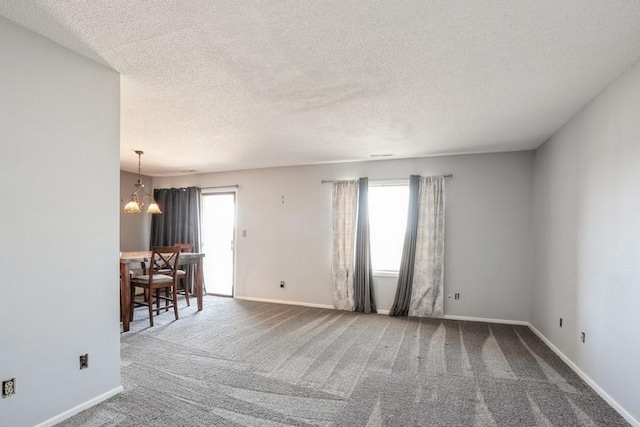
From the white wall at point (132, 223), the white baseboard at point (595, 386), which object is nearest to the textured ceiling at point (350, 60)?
the white baseboard at point (595, 386)

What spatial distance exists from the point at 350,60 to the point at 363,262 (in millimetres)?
3476

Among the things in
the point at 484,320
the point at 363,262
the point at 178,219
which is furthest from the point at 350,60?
the point at 178,219

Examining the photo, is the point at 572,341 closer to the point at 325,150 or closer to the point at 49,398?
the point at 325,150

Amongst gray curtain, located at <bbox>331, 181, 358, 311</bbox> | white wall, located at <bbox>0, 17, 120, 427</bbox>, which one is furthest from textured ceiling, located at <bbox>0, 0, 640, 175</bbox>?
gray curtain, located at <bbox>331, 181, 358, 311</bbox>

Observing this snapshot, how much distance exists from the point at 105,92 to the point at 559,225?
4480 millimetres

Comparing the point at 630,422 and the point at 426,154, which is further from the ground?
the point at 426,154

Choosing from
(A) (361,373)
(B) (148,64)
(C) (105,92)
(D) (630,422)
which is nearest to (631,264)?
(D) (630,422)

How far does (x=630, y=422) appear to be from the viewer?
217 centimetres

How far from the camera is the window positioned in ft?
16.8

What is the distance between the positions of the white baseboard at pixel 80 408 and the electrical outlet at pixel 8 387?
0.97 ft

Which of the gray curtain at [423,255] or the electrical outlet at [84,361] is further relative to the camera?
the gray curtain at [423,255]

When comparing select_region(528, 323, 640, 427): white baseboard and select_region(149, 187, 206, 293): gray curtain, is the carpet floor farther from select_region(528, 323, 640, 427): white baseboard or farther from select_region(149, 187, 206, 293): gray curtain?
select_region(149, 187, 206, 293): gray curtain

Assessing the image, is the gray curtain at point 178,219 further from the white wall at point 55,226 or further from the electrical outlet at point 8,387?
the electrical outlet at point 8,387

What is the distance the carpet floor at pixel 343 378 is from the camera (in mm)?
2232
